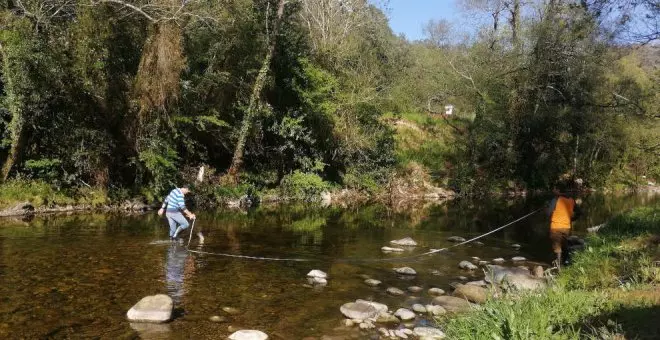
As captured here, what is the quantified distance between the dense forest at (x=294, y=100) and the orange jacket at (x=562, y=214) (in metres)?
5.59

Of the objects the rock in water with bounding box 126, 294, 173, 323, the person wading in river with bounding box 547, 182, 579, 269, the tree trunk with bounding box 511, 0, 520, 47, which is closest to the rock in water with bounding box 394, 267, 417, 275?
the person wading in river with bounding box 547, 182, 579, 269

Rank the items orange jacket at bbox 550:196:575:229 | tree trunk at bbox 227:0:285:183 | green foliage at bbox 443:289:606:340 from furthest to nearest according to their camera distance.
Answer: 1. tree trunk at bbox 227:0:285:183
2. orange jacket at bbox 550:196:575:229
3. green foliage at bbox 443:289:606:340

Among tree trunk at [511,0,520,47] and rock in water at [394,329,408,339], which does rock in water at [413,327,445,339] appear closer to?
rock in water at [394,329,408,339]

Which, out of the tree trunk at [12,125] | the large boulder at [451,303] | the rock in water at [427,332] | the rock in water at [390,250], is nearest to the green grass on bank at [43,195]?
the tree trunk at [12,125]

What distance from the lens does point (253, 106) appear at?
90.0 feet

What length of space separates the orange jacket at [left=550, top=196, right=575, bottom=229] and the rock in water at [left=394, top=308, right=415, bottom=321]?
6547mm

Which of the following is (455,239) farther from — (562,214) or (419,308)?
(419,308)

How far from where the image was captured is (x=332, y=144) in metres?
32.0

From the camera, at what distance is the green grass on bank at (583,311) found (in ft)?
19.0

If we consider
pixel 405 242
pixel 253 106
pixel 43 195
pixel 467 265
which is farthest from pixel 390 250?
pixel 43 195

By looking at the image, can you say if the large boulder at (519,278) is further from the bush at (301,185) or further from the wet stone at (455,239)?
the bush at (301,185)

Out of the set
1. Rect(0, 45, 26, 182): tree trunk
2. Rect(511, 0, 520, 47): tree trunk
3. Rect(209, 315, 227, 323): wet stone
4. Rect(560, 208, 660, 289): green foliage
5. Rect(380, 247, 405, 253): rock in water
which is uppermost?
Rect(511, 0, 520, 47): tree trunk

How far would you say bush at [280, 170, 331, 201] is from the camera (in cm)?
2952

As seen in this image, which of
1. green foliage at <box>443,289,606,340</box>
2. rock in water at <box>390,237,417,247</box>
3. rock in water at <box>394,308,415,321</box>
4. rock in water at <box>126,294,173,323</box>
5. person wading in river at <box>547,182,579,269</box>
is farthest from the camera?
rock in water at <box>390,237,417,247</box>
